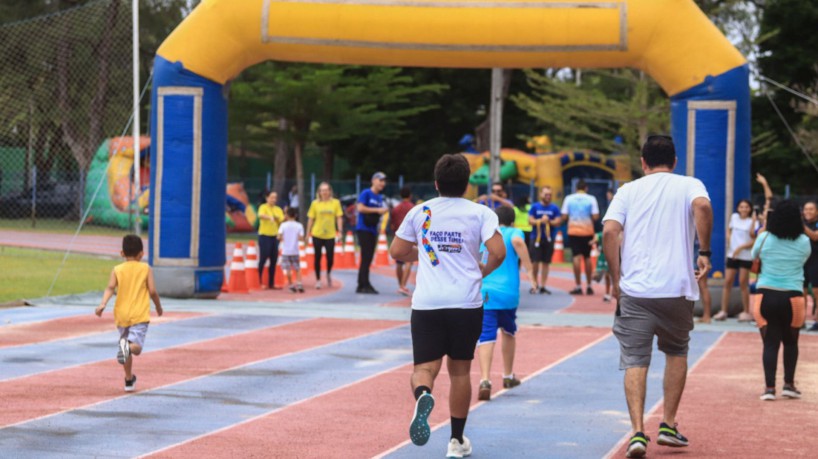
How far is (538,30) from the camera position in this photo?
53.2ft

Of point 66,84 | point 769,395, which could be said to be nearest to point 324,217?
point 66,84

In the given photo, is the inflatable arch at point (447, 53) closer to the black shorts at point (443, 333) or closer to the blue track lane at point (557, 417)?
the blue track lane at point (557, 417)

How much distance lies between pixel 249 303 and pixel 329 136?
2775 centimetres

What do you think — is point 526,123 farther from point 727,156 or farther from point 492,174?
point 727,156

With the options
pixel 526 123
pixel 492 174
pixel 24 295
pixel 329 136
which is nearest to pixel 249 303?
pixel 24 295

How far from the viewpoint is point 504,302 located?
395 inches

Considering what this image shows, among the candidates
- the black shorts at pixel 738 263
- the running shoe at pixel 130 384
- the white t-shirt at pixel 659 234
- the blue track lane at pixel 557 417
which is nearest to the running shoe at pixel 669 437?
the blue track lane at pixel 557 417

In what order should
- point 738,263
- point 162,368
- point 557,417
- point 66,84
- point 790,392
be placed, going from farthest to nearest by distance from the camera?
point 66,84 < point 738,263 < point 162,368 < point 790,392 < point 557,417

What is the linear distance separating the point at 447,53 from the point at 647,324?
31.0 ft

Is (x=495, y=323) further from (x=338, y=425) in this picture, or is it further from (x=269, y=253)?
(x=269, y=253)

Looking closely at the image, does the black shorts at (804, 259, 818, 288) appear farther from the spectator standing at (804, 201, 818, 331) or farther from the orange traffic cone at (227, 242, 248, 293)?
the orange traffic cone at (227, 242, 248, 293)

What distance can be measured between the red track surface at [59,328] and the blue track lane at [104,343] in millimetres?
189

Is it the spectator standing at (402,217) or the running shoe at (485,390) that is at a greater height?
the spectator standing at (402,217)

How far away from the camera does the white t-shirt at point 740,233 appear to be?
15.7 m
